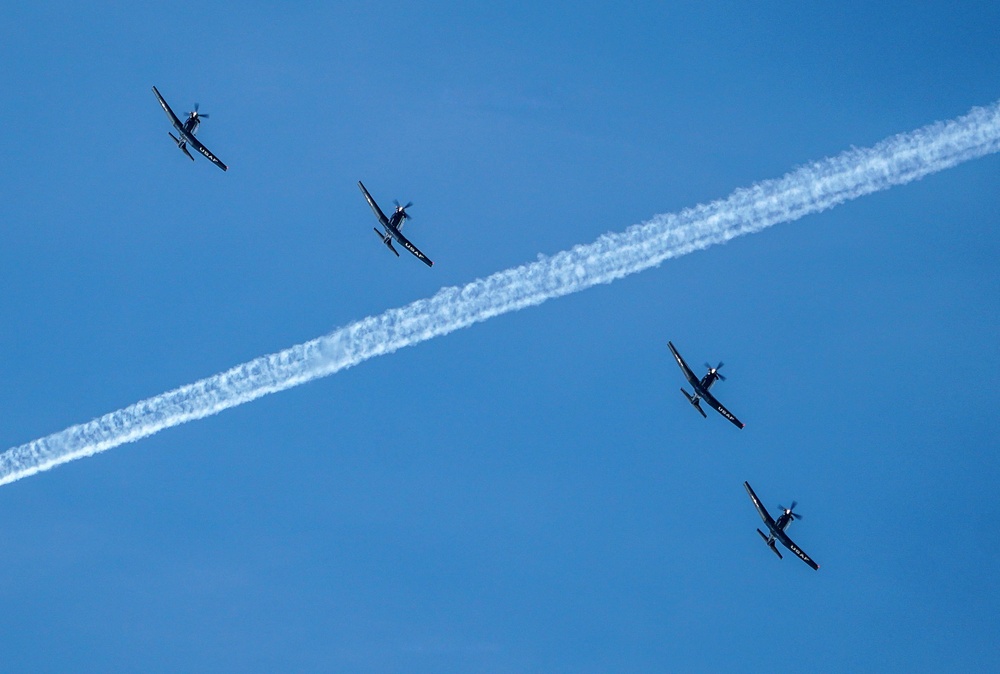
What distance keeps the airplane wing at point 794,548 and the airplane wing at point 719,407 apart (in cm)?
755

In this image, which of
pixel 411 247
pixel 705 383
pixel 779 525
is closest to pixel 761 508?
pixel 779 525

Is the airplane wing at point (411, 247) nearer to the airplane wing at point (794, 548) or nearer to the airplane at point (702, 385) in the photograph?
the airplane at point (702, 385)

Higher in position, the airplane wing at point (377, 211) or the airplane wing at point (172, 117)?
the airplane wing at point (172, 117)

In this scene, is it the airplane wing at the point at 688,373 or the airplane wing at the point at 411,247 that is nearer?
the airplane wing at the point at 688,373

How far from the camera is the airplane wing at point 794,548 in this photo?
75.7 metres

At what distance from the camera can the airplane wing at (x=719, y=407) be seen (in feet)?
239

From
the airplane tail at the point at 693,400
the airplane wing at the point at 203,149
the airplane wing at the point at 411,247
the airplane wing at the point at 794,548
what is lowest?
the airplane wing at the point at 794,548

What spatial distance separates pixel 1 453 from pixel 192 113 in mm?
24078

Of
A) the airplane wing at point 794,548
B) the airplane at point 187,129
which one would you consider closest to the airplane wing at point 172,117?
the airplane at point 187,129

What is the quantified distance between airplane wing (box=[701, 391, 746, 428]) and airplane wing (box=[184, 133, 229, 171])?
33.4 m

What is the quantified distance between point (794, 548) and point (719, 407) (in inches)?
450

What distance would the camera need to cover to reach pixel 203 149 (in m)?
75.9

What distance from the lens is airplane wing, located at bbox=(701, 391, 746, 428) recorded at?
7281cm

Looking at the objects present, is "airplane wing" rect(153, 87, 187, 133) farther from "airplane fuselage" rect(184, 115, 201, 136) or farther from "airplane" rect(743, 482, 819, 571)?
"airplane" rect(743, 482, 819, 571)
